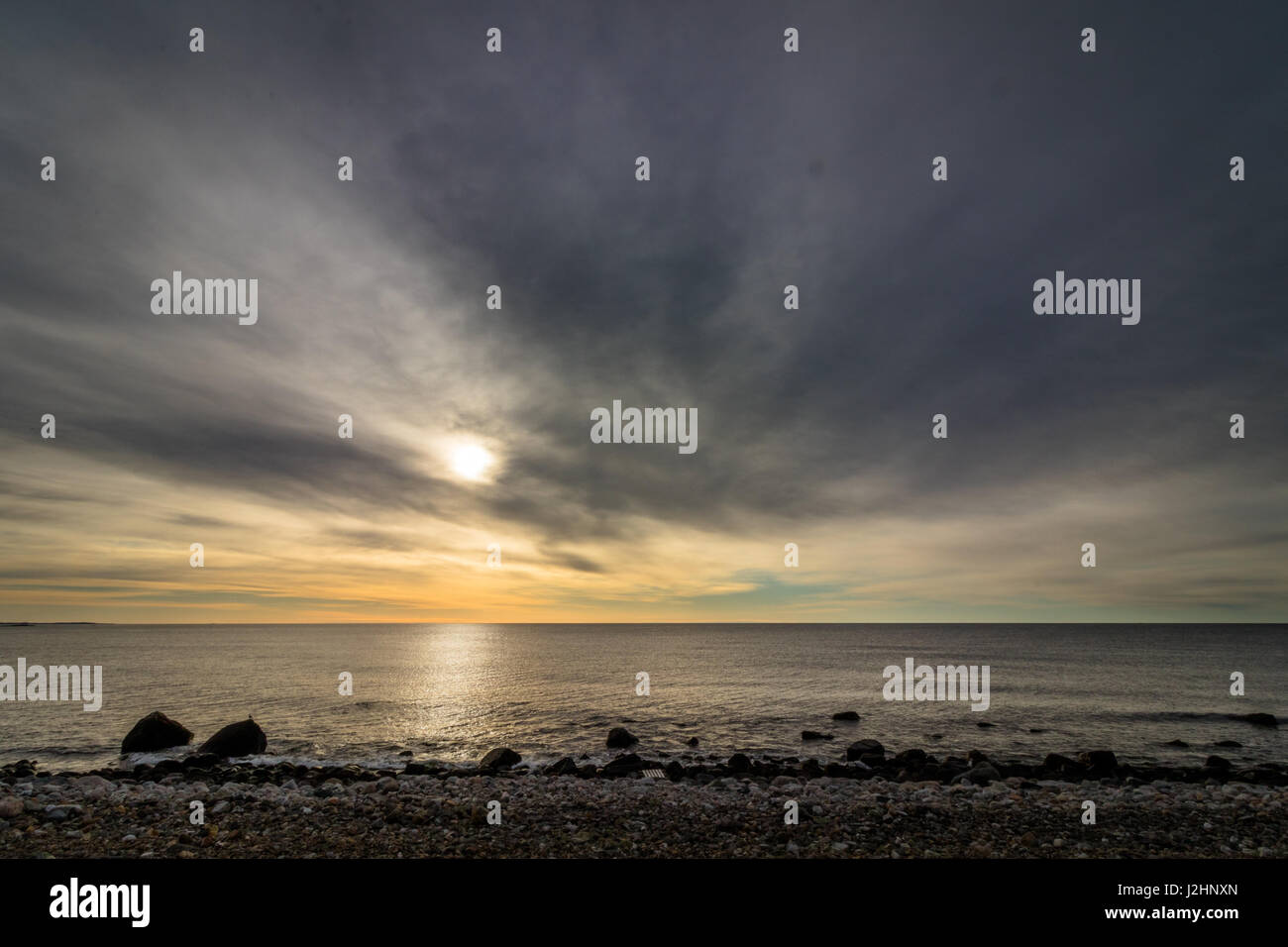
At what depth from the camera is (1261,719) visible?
37.7 metres

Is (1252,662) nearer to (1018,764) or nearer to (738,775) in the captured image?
(1018,764)

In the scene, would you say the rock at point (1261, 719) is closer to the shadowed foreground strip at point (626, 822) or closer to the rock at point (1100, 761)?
the rock at point (1100, 761)

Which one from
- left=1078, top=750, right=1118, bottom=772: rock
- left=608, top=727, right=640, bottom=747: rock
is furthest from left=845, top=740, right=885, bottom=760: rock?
left=608, top=727, right=640, bottom=747: rock

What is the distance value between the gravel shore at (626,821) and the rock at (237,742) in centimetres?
846

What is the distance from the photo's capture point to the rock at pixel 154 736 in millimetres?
28344

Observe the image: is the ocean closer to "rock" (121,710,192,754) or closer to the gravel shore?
"rock" (121,710,192,754)

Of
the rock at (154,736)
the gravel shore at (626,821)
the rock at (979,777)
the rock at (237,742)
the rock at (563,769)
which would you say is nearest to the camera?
the gravel shore at (626,821)

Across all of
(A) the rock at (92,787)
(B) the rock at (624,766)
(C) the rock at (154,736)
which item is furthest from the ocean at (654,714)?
(A) the rock at (92,787)

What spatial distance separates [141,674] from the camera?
6869 cm

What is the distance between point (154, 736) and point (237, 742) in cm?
607

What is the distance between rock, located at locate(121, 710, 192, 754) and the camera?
28344 millimetres

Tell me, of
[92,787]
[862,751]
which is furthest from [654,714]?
[92,787]
